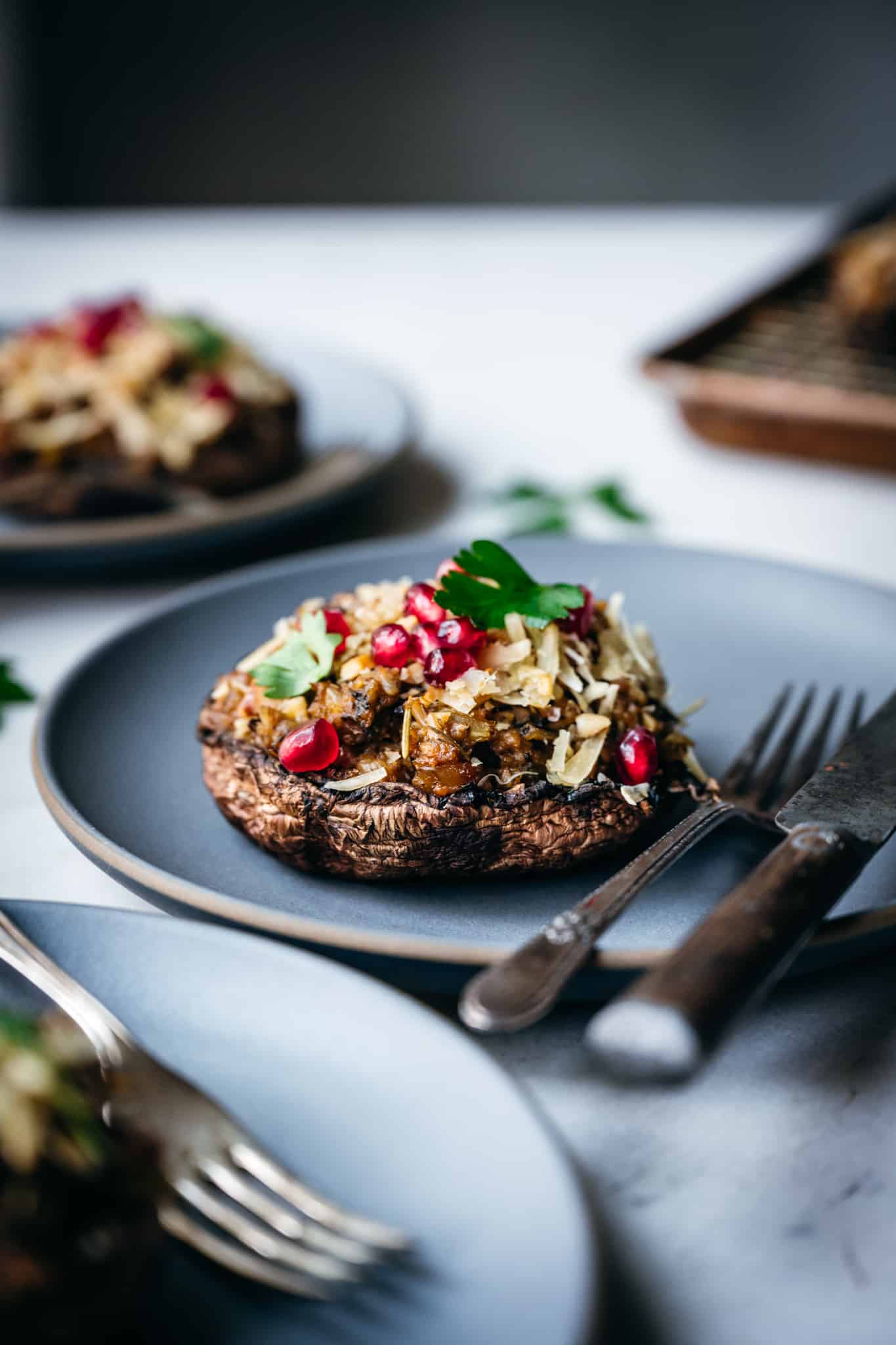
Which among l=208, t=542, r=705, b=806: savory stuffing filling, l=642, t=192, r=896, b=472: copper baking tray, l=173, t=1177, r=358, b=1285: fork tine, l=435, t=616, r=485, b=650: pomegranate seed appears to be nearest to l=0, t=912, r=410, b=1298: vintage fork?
l=173, t=1177, r=358, b=1285: fork tine

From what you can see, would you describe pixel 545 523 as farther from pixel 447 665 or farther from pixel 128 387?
pixel 447 665

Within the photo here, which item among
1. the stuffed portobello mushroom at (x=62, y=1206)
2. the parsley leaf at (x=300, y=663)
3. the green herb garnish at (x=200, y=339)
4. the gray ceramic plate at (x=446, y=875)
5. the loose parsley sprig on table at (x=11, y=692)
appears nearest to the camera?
the stuffed portobello mushroom at (x=62, y=1206)

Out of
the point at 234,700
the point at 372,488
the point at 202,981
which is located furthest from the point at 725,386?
the point at 202,981

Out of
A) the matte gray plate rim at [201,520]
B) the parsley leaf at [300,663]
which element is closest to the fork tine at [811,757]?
the parsley leaf at [300,663]

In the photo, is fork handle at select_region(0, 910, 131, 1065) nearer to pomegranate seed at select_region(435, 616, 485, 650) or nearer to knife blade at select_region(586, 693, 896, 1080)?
knife blade at select_region(586, 693, 896, 1080)

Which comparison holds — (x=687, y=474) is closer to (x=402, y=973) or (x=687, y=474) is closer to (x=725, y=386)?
(x=725, y=386)

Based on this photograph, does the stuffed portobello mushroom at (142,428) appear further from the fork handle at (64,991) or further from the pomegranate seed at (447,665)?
the fork handle at (64,991)

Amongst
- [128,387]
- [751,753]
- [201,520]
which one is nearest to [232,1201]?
[751,753]
